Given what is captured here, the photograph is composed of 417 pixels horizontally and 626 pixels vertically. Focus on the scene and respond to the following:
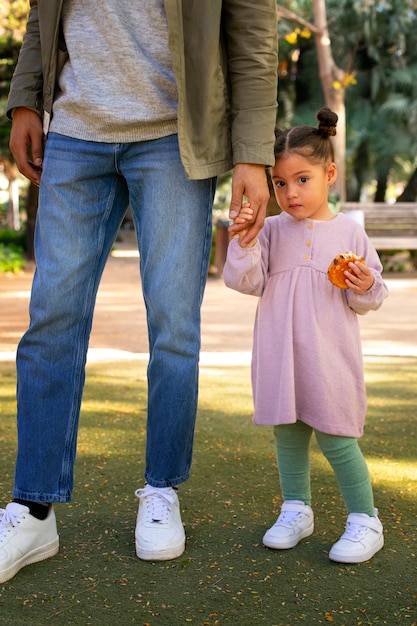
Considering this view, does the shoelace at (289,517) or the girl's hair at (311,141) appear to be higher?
the girl's hair at (311,141)

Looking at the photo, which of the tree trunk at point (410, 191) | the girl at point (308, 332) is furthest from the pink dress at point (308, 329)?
the tree trunk at point (410, 191)

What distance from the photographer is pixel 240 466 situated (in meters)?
3.21

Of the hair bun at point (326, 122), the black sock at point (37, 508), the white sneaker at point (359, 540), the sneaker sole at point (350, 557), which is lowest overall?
the sneaker sole at point (350, 557)

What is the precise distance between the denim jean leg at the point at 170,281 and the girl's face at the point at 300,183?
0.87ft

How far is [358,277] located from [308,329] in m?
0.22

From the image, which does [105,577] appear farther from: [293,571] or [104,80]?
[104,80]

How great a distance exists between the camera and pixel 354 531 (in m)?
2.36

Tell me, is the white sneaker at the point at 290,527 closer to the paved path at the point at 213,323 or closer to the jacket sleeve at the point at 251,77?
the jacket sleeve at the point at 251,77

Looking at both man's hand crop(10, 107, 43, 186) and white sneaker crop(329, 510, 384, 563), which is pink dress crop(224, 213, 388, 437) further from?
man's hand crop(10, 107, 43, 186)

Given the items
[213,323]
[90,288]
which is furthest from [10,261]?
[90,288]

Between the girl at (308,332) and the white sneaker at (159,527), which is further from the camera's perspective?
the girl at (308,332)

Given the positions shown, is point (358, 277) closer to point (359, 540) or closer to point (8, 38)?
point (359, 540)

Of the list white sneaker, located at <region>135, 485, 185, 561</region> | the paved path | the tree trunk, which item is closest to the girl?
white sneaker, located at <region>135, 485, 185, 561</region>

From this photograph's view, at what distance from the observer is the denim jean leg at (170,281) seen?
2.29 m
